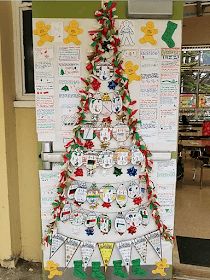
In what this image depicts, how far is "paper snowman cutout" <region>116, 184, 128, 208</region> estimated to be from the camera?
92.7 inches

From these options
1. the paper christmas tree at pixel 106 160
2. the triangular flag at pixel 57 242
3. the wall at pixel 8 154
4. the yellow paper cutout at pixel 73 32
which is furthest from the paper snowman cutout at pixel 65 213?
the yellow paper cutout at pixel 73 32

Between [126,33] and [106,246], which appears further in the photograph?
[106,246]

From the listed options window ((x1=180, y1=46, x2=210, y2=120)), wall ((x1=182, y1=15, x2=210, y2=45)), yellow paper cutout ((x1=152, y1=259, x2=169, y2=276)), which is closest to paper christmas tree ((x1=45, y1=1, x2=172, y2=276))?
yellow paper cutout ((x1=152, y1=259, x2=169, y2=276))

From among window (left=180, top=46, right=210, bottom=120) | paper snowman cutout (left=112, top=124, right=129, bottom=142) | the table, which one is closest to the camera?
paper snowman cutout (left=112, top=124, right=129, bottom=142)

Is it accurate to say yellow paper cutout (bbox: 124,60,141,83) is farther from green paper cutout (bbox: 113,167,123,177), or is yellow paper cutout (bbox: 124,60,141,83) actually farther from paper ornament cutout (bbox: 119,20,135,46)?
green paper cutout (bbox: 113,167,123,177)

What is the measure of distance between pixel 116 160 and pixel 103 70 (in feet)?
2.20

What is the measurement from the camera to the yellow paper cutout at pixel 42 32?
219 centimetres

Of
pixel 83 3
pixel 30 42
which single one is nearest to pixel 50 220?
pixel 30 42

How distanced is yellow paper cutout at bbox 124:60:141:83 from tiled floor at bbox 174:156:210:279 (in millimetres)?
1643

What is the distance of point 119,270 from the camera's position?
247 centimetres

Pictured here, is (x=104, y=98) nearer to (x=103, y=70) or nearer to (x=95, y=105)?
(x=95, y=105)

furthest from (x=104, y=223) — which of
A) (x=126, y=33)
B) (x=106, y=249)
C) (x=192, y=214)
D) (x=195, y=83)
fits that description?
(x=195, y=83)

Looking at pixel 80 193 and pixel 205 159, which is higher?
pixel 80 193

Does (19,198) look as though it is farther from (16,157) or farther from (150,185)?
(150,185)
